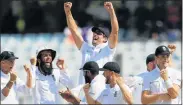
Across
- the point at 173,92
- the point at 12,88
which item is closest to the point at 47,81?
the point at 12,88

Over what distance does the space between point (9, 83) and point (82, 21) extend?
35.2 feet

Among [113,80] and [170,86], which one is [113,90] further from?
[170,86]

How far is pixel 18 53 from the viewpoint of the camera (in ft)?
66.0

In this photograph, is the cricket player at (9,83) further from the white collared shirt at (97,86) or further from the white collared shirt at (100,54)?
the white collared shirt at (97,86)

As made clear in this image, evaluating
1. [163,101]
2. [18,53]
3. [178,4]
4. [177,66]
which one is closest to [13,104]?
[163,101]

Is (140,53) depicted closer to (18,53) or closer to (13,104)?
(18,53)

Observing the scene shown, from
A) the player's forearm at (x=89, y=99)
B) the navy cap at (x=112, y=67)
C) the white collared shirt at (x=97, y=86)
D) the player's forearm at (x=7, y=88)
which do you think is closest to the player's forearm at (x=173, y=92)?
the navy cap at (x=112, y=67)

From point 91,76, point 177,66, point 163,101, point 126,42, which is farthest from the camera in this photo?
point 126,42

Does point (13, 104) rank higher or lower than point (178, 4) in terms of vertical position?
lower

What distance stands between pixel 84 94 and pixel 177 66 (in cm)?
629

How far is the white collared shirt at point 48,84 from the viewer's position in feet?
41.4

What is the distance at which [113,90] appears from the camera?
11.1m

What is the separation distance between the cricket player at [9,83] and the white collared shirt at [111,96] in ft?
4.99

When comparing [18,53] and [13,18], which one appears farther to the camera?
[13,18]
